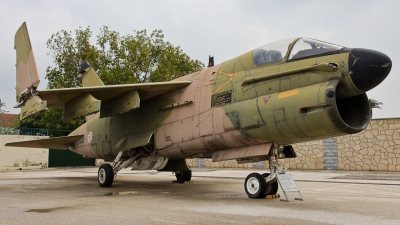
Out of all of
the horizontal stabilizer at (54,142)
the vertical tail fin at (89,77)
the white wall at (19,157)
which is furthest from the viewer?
the white wall at (19,157)

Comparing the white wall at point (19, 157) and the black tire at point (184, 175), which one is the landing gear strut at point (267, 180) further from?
the white wall at point (19, 157)

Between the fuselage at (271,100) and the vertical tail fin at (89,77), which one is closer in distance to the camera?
the fuselage at (271,100)

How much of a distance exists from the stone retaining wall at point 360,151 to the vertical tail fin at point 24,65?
1531 centimetres

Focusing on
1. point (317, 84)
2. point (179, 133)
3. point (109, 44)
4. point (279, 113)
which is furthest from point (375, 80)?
point (109, 44)

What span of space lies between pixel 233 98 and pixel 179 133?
1971mm

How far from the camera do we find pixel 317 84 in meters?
7.60

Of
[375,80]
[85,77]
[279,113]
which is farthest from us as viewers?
[85,77]

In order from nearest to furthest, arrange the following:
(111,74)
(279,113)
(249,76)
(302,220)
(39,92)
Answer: (302,220) → (279,113) → (249,76) → (39,92) → (111,74)

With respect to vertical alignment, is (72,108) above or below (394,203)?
above

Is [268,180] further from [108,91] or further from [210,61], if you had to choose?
[108,91]

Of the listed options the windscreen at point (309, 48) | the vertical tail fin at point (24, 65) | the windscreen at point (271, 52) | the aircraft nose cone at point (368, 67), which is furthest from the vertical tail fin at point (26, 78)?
the aircraft nose cone at point (368, 67)

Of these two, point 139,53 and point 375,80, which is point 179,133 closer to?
point 375,80

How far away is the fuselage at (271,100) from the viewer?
7.32 m

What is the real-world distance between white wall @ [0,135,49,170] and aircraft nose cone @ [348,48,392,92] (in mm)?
24771
